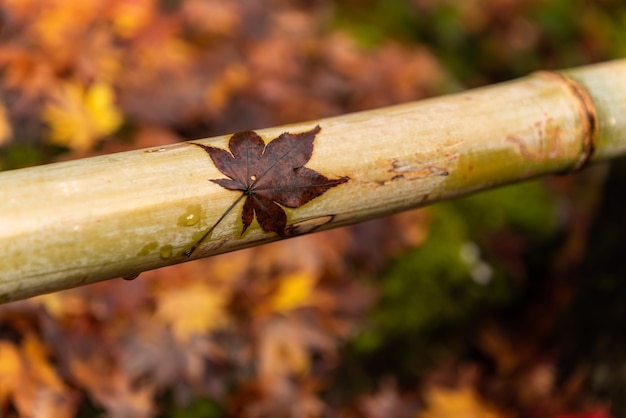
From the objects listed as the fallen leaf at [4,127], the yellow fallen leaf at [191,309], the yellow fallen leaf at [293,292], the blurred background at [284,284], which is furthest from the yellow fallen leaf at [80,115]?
the yellow fallen leaf at [293,292]

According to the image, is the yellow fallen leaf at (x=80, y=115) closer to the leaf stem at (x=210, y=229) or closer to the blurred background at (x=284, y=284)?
the blurred background at (x=284, y=284)

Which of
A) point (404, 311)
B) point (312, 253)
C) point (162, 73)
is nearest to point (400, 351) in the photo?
point (404, 311)

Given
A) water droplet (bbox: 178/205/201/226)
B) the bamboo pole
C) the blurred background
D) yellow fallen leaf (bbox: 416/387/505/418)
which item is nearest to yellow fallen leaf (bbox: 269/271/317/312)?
the blurred background

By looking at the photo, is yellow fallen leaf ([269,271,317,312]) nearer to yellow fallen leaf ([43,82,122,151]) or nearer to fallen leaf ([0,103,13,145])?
yellow fallen leaf ([43,82,122,151])

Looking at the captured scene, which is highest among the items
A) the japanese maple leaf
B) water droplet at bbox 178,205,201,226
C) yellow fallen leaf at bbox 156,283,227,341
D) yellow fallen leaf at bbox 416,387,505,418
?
yellow fallen leaf at bbox 156,283,227,341

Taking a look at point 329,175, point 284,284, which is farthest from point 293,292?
point 329,175

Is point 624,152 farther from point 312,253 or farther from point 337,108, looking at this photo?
point 337,108

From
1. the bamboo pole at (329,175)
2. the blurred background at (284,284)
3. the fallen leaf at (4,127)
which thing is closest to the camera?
the bamboo pole at (329,175)
